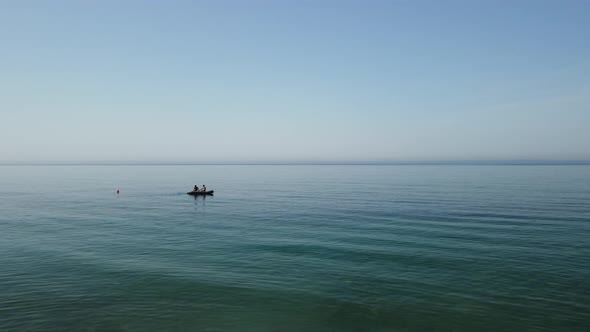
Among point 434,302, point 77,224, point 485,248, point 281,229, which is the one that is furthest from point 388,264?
point 77,224

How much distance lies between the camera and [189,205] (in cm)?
7406

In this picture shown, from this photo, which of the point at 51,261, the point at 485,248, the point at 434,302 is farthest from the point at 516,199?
the point at 51,261

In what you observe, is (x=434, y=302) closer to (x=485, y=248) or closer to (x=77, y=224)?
(x=485, y=248)

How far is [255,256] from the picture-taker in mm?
33500

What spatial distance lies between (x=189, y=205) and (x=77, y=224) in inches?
989

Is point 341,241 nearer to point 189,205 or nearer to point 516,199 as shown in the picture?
point 189,205

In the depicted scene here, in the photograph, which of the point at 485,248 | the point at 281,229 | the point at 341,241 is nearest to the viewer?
the point at 485,248

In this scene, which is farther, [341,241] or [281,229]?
[281,229]

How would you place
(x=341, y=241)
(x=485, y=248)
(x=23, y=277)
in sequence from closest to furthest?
1. (x=23, y=277)
2. (x=485, y=248)
3. (x=341, y=241)

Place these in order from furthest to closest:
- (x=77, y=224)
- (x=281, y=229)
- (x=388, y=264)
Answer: (x=77, y=224) < (x=281, y=229) < (x=388, y=264)

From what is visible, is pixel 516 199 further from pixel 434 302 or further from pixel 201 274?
pixel 201 274

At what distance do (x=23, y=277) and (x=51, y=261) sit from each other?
448cm

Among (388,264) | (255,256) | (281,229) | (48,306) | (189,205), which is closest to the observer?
(48,306)

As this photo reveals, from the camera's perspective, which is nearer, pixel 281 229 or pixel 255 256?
pixel 255 256
